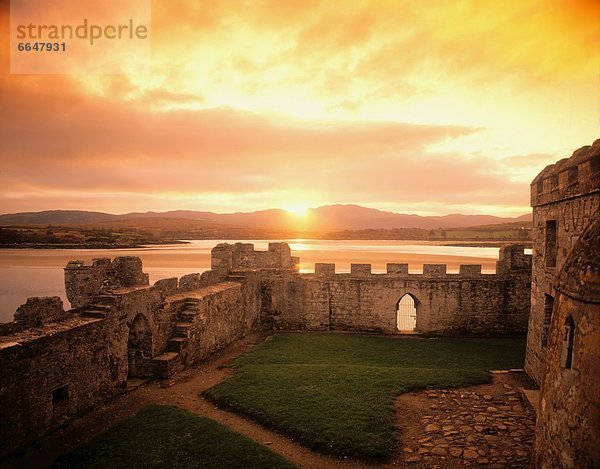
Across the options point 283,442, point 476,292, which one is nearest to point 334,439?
point 283,442

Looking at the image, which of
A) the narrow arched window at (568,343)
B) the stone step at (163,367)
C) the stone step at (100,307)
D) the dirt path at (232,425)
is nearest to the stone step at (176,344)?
the stone step at (163,367)

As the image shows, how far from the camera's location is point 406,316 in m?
26.4

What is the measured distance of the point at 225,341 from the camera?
17.0 metres

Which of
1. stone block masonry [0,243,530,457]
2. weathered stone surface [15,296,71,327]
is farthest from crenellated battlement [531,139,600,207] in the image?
weathered stone surface [15,296,71,327]

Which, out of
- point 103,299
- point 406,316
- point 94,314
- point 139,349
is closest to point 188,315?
point 139,349

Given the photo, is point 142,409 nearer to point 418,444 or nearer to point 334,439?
point 334,439

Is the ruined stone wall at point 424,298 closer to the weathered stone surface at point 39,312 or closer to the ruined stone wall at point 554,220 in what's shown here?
the ruined stone wall at point 554,220

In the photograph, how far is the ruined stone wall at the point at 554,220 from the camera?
30.6 ft

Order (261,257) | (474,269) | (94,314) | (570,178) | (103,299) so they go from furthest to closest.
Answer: (261,257) < (474,269) < (103,299) < (94,314) < (570,178)

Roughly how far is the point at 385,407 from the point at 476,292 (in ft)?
36.6

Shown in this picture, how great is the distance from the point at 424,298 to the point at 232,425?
12.5 meters

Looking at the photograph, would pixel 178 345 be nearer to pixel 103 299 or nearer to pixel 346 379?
pixel 103 299

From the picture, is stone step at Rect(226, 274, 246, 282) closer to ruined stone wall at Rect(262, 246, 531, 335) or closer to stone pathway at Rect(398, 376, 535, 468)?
ruined stone wall at Rect(262, 246, 531, 335)

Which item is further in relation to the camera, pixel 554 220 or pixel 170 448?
pixel 554 220
